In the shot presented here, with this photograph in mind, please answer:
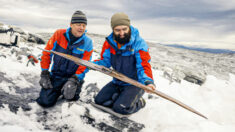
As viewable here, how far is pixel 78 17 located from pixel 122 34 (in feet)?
3.41

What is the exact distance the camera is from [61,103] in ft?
11.0

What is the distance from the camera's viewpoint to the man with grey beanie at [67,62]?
3422mm

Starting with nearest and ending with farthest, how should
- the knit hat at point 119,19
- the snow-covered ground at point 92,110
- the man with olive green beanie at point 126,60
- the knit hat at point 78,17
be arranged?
1. the snow-covered ground at point 92,110
2. the knit hat at point 119,19
3. the man with olive green beanie at point 126,60
4. the knit hat at point 78,17

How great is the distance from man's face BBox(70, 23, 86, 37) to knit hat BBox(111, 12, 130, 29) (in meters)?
0.73

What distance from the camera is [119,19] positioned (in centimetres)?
307

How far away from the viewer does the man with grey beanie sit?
3422mm

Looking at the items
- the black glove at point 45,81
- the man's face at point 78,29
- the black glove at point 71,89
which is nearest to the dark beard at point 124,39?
the man's face at point 78,29

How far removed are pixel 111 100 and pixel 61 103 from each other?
1.08 m

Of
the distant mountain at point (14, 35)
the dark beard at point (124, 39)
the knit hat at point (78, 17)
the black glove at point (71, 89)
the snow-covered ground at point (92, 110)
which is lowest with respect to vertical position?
the snow-covered ground at point (92, 110)

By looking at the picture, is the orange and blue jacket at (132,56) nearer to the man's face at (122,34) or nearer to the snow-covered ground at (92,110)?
the man's face at (122,34)

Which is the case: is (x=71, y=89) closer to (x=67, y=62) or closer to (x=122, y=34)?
(x=67, y=62)

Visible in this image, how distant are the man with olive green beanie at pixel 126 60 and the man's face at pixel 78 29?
1.97ft

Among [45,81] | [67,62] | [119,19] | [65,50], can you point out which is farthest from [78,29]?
[45,81]

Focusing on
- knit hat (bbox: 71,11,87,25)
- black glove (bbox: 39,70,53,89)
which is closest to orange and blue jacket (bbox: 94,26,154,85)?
knit hat (bbox: 71,11,87,25)
